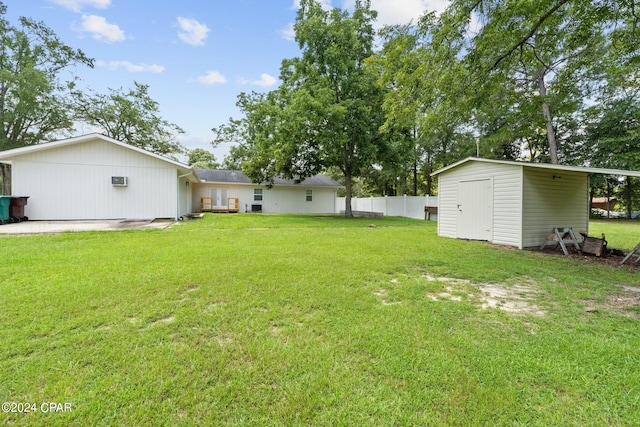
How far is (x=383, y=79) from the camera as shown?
6402mm

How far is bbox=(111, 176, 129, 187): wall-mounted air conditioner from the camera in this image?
11.7m

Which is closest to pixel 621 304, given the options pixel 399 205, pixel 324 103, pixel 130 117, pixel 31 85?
pixel 324 103

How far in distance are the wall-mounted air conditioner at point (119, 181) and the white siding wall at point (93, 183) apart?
0.14m

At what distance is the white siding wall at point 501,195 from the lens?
711 centimetres

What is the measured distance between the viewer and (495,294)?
11.7ft

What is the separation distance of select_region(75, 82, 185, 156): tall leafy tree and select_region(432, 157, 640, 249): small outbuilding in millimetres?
22381

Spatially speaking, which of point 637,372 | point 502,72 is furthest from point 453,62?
point 637,372

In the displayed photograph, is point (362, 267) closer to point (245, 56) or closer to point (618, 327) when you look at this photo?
point (618, 327)

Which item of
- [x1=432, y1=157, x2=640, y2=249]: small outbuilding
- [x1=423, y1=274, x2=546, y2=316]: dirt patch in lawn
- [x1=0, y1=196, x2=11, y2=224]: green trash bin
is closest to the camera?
[x1=423, y1=274, x2=546, y2=316]: dirt patch in lawn

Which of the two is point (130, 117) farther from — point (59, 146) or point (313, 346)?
point (313, 346)

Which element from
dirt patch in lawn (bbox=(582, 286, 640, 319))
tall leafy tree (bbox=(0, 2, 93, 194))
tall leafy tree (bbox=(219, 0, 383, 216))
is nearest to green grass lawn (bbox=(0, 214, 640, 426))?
dirt patch in lawn (bbox=(582, 286, 640, 319))

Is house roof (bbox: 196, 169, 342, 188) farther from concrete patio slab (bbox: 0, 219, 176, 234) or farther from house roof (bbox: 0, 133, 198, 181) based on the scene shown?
concrete patio slab (bbox: 0, 219, 176, 234)

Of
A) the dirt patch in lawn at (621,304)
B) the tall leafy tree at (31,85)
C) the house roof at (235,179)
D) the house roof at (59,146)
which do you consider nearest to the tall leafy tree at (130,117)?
the tall leafy tree at (31,85)

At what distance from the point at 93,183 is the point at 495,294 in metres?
14.2
